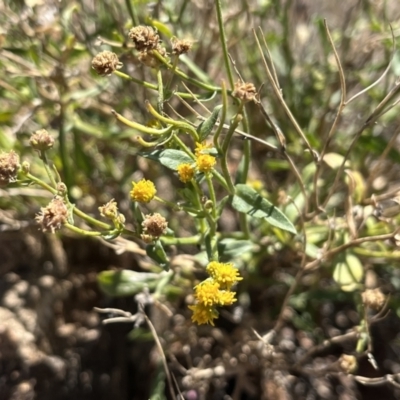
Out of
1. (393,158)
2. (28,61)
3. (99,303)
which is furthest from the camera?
(99,303)

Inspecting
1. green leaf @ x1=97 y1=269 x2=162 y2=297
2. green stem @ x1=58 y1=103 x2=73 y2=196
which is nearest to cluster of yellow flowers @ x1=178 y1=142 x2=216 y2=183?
green leaf @ x1=97 y1=269 x2=162 y2=297

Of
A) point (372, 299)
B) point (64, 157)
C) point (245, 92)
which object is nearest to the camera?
point (245, 92)

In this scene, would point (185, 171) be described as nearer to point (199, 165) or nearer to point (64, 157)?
point (199, 165)

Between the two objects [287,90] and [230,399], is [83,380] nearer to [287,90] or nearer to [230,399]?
[230,399]

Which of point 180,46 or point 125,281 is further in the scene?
point 125,281

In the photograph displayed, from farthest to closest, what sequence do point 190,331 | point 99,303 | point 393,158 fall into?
point 99,303
point 190,331
point 393,158

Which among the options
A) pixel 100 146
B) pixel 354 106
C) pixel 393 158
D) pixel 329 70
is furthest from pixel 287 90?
pixel 100 146

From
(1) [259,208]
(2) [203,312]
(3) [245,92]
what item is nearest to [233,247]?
(1) [259,208]

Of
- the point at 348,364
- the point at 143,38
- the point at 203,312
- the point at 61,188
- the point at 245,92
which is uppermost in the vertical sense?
the point at 143,38

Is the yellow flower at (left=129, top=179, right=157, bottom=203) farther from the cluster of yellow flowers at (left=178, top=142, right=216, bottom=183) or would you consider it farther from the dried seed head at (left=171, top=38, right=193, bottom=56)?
the dried seed head at (left=171, top=38, right=193, bottom=56)
